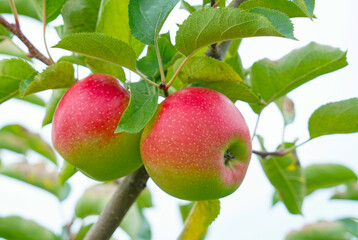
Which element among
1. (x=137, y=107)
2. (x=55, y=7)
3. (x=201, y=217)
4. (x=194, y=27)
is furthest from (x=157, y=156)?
(x=55, y=7)

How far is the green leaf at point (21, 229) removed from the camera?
1459 millimetres

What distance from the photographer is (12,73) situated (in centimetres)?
89

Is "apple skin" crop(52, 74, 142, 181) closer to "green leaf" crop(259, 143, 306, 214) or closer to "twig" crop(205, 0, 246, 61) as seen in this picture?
"twig" crop(205, 0, 246, 61)

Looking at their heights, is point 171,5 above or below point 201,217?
above

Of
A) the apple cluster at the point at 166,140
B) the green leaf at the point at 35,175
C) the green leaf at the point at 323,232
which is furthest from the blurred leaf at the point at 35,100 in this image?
the green leaf at the point at 323,232

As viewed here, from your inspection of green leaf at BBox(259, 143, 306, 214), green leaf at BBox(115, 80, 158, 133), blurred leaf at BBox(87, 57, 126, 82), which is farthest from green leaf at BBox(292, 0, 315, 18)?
green leaf at BBox(259, 143, 306, 214)

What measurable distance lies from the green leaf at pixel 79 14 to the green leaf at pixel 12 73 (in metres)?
0.12

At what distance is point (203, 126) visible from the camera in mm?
688

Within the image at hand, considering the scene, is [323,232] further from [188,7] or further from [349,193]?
[188,7]

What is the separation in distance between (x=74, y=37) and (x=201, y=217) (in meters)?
0.53

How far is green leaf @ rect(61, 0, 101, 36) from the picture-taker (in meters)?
0.89

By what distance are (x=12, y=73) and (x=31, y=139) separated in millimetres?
869

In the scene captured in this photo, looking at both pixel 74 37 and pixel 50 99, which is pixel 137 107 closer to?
pixel 74 37

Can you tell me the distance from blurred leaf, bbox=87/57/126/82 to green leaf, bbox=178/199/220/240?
1.13ft
